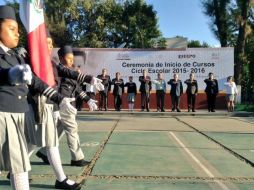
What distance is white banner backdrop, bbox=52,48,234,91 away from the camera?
90.5 ft

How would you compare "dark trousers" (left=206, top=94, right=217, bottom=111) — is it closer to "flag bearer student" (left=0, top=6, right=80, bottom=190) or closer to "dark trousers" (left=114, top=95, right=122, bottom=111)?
"dark trousers" (left=114, top=95, right=122, bottom=111)

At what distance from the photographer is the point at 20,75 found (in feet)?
13.1

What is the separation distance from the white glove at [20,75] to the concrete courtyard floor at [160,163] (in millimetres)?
2377

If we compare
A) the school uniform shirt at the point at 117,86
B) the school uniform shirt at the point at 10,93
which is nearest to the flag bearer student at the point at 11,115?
the school uniform shirt at the point at 10,93

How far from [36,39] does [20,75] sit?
64.1 inches

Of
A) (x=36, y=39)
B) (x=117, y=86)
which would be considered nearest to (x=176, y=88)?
(x=117, y=86)

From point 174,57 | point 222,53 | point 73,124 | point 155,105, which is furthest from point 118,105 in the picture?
point 73,124

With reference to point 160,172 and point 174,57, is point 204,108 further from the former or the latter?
point 160,172

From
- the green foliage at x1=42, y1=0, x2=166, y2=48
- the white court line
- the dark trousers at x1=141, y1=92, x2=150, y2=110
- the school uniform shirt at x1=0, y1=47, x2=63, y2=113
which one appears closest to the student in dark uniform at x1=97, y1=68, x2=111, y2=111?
the dark trousers at x1=141, y1=92, x2=150, y2=110

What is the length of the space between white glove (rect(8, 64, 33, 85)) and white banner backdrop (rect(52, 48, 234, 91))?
77.0 ft

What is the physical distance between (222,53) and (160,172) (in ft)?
69.3

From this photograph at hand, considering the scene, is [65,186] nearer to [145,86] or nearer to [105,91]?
[105,91]

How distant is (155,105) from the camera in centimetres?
2711

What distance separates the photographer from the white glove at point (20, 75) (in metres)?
3.93
